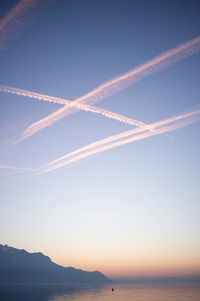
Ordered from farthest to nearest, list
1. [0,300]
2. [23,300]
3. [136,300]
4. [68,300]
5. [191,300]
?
[136,300] < [191,300] < [68,300] < [23,300] < [0,300]

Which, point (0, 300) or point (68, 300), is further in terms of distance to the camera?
point (68, 300)

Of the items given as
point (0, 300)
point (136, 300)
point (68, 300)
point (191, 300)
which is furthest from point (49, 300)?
point (191, 300)

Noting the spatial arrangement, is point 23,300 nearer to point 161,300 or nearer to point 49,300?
point 49,300

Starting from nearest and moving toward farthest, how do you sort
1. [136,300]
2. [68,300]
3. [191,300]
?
[68,300]
[191,300]
[136,300]

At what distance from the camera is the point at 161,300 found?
163000mm

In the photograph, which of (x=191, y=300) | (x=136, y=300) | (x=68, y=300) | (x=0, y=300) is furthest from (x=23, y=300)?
(x=191, y=300)

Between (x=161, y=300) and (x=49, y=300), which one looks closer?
(x=49, y=300)

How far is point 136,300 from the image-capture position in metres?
170

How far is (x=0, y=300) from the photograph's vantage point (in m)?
124

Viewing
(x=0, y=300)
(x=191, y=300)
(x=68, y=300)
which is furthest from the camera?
(x=191, y=300)

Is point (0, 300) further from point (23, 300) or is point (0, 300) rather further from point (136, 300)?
point (136, 300)

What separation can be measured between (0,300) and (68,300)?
3513 cm

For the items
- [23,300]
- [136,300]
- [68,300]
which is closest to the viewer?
[23,300]

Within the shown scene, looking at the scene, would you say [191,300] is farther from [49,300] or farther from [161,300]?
[49,300]
